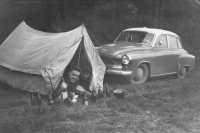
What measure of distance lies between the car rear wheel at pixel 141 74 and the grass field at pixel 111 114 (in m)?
0.95

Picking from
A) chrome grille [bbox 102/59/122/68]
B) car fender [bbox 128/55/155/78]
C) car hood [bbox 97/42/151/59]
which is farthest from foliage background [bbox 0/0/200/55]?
chrome grille [bbox 102/59/122/68]

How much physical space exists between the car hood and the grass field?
124 centimetres

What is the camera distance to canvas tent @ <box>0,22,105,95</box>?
638 centimetres

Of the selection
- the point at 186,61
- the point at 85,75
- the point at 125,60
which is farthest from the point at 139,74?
the point at 186,61

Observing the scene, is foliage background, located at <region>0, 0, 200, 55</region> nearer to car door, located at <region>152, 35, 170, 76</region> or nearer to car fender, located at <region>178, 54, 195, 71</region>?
car fender, located at <region>178, 54, 195, 71</region>

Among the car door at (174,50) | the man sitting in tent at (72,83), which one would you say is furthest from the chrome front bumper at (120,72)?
the car door at (174,50)

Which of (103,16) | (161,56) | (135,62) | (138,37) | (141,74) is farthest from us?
(103,16)

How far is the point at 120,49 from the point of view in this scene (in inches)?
323

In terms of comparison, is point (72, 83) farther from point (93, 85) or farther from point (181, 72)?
point (181, 72)

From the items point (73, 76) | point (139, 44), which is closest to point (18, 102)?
point (73, 76)

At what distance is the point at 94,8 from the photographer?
1645 cm

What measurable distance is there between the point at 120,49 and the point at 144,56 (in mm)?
784

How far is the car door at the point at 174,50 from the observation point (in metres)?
9.51

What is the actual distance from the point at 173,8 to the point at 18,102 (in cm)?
1360
